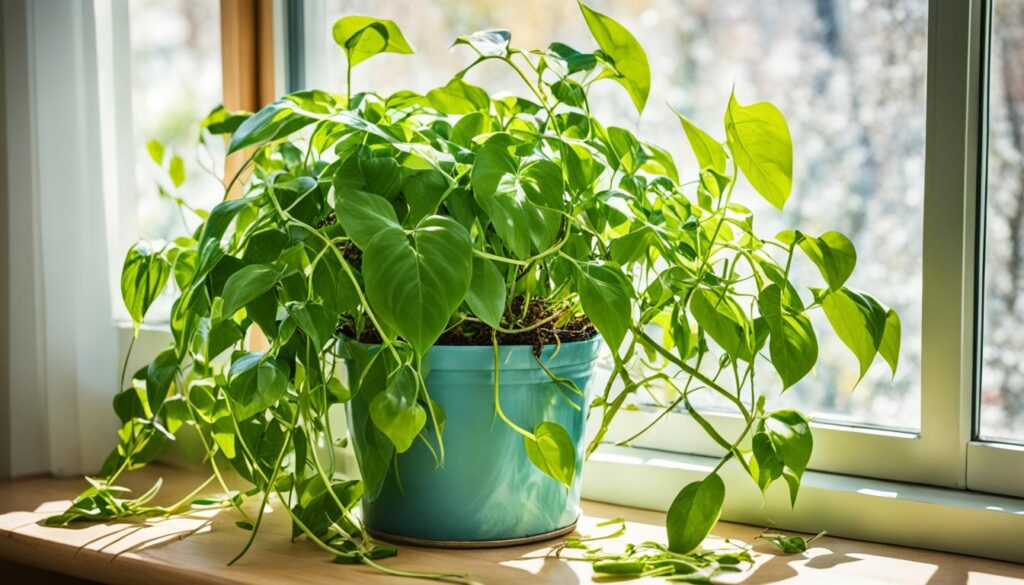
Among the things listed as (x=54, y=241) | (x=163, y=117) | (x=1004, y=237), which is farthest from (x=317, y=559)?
(x=163, y=117)

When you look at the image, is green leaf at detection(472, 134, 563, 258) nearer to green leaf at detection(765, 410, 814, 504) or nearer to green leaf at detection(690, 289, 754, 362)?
green leaf at detection(690, 289, 754, 362)

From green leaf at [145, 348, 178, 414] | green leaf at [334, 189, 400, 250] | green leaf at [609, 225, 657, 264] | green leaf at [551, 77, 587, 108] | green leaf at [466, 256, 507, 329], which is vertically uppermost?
green leaf at [551, 77, 587, 108]

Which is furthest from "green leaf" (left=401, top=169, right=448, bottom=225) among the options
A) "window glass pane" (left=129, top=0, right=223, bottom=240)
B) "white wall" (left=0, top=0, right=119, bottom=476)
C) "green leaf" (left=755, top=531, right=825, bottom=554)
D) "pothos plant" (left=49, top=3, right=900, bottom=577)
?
"window glass pane" (left=129, top=0, right=223, bottom=240)

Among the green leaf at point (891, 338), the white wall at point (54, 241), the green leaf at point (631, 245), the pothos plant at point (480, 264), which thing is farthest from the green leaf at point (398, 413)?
the white wall at point (54, 241)

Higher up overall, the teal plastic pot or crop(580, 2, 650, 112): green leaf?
crop(580, 2, 650, 112): green leaf

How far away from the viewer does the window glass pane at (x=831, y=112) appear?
1.05 metres

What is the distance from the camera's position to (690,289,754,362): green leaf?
87 centimetres

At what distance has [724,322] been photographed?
0.87 meters

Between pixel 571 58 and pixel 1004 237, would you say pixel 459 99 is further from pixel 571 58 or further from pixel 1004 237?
pixel 1004 237

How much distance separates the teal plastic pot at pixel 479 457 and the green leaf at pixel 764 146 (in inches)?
9.5

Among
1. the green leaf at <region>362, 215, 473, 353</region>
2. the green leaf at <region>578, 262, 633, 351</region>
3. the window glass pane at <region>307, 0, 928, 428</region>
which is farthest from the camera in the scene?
the window glass pane at <region>307, 0, 928, 428</region>

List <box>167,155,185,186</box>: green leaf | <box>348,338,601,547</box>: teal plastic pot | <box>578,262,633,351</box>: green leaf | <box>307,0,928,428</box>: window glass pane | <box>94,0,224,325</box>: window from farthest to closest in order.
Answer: <box>94,0,224,325</box>: window
<box>167,155,185,186</box>: green leaf
<box>307,0,928,428</box>: window glass pane
<box>348,338,601,547</box>: teal plastic pot
<box>578,262,633,351</box>: green leaf

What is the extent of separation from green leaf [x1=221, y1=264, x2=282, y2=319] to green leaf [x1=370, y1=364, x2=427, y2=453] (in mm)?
127

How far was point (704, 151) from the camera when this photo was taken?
88 cm
